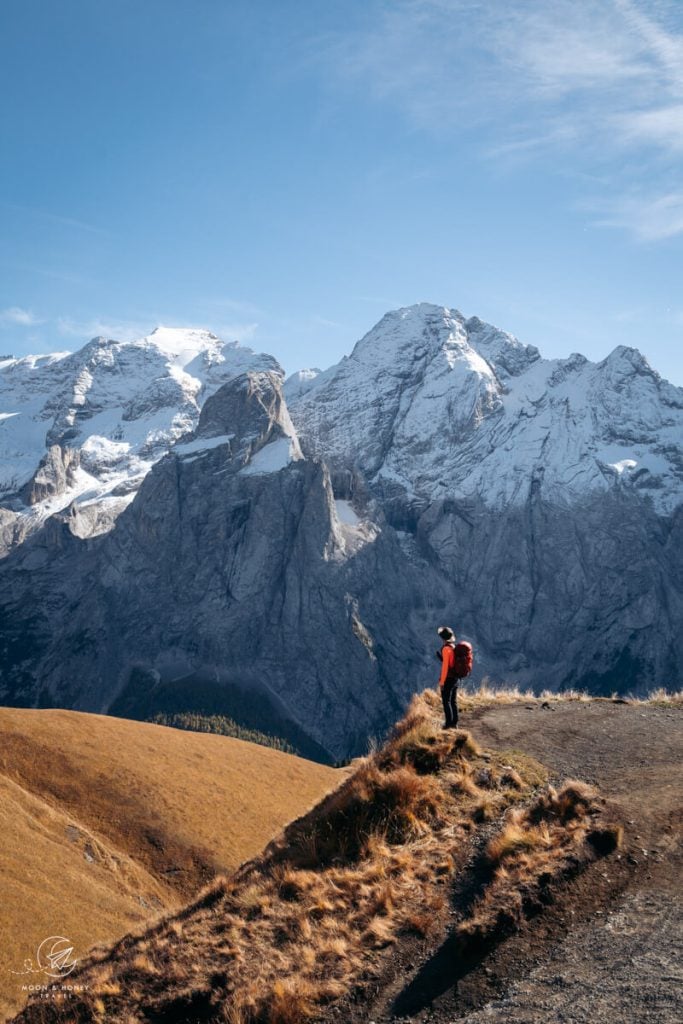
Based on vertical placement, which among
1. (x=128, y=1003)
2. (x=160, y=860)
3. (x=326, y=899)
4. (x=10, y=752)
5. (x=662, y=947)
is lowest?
(x=160, y=860)

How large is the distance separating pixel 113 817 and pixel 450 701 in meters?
36.9

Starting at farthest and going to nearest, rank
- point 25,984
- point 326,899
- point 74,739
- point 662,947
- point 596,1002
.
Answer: point 74,739, point 25,984, point 326,899, point 662,947, point 596,1002

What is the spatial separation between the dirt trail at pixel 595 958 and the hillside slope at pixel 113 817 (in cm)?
2435

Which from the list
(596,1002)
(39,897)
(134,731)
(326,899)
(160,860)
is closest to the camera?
(596,1002)

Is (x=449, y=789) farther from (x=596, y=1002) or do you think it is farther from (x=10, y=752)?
(x=10, y=752)

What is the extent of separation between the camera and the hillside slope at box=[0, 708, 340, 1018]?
4022cm

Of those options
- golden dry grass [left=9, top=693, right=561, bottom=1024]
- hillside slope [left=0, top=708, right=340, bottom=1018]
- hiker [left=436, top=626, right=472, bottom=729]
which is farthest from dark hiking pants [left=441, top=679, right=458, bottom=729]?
hillside slope [left=0, top=708, right=340, bottom=1018]

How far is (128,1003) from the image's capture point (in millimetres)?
17359

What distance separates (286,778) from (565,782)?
51.1 m

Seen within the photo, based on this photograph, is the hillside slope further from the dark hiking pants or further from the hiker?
the hiker

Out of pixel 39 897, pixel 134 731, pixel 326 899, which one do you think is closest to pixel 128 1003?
pixel 326 899

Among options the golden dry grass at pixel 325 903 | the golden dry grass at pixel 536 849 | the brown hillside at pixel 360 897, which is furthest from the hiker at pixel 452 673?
the golden dry grass at pixel 536 849

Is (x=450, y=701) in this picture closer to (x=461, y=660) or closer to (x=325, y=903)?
(x=461, y=660)

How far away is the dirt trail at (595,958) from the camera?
1340 centimetres
